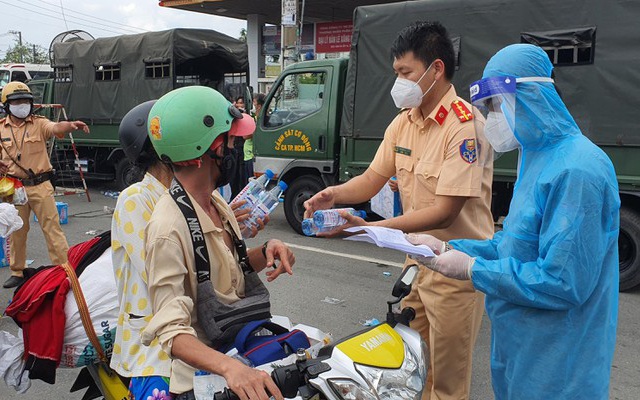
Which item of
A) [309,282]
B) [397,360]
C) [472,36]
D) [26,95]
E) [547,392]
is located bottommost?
[309,282]

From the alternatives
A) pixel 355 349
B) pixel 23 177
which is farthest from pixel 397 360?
pixel 23 177

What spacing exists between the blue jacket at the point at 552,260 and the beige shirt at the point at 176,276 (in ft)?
2.72

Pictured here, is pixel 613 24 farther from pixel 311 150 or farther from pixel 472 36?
pixel 311 150

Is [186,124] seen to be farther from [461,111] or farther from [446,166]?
A: [461,111]

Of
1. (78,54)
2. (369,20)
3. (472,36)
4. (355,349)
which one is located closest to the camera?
(355,349)

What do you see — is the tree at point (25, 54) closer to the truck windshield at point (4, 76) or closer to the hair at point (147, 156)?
the truck windshield at point (4, 76)

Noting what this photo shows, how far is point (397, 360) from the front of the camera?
1.54 m

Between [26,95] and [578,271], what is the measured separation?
19.1ft

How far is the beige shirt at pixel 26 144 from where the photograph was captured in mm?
5676

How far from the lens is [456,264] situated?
5.87 ft

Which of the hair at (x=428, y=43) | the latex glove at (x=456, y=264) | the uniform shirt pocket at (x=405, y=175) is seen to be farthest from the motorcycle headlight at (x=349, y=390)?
the hair at (x=428, y=43)

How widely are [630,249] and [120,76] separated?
9699 mm

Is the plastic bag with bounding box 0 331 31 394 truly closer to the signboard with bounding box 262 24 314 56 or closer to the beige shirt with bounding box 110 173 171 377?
the beige shirt with bounding box 110 173 171 377

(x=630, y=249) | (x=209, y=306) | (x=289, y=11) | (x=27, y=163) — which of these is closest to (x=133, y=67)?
(x=289, y=11)
